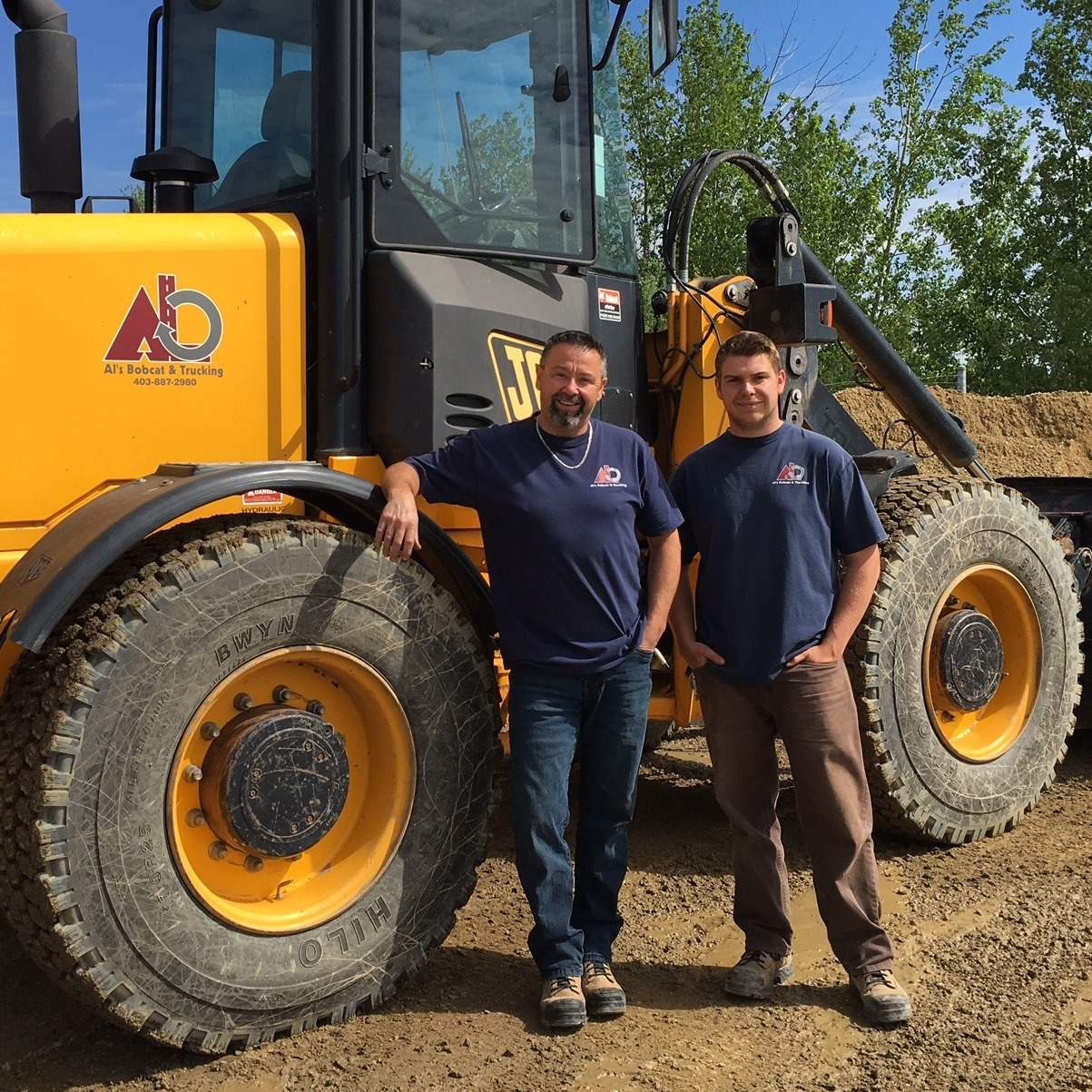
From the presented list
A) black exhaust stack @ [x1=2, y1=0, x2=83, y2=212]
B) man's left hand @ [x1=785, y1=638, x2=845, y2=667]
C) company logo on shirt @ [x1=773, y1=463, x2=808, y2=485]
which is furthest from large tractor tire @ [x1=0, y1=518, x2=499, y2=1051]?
black exhaust stack @ [x1=2, y1=0, x2=83, y2=212]

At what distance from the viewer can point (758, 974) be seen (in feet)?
11.9

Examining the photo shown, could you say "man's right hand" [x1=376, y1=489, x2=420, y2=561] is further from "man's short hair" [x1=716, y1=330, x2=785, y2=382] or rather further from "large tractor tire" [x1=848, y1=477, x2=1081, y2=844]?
"large tractor tire" [x1=848, y1=477, x2=1081, y2=844]

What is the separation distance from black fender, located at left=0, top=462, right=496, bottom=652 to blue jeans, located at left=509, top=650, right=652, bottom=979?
477mm

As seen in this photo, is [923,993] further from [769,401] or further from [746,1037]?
[769,401]

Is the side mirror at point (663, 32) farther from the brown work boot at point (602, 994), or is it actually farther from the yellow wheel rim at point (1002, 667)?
the brown work boot at point (602, 994)

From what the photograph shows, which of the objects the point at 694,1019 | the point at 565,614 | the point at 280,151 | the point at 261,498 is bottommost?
the point at 694,1019

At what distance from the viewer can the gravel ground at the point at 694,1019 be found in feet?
10.4

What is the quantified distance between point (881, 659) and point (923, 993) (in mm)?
1323

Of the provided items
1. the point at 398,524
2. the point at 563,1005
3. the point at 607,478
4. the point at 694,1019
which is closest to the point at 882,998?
the point at 694,1019

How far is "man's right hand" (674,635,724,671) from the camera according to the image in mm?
3732

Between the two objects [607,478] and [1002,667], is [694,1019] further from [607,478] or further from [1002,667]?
[1002,667]

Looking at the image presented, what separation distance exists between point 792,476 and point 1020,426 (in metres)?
11.0

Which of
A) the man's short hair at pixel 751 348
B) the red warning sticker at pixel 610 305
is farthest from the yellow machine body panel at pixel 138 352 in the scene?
the man's short hair at pixel 751 348

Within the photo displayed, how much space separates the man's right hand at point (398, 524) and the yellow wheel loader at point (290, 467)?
0.21 feet
